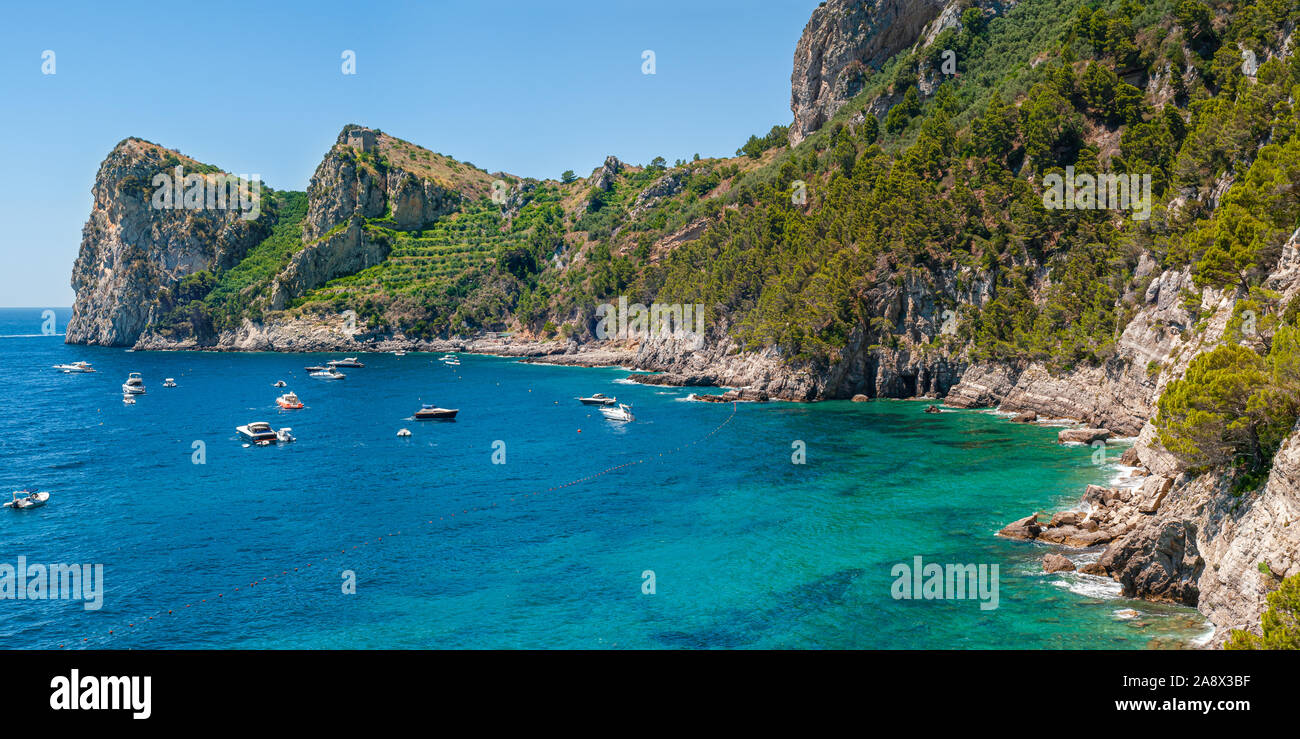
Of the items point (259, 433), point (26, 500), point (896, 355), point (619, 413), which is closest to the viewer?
point (26, 500)

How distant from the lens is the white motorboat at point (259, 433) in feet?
256

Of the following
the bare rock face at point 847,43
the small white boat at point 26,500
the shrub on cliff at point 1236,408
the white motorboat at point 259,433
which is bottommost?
the small white boat at point 26,500

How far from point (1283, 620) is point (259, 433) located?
80.3m

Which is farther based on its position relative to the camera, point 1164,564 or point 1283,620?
point 1164,564

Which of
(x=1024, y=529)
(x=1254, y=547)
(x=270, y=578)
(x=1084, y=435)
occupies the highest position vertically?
(x=1254, y=547)

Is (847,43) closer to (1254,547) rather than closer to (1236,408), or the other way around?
(1236,408)

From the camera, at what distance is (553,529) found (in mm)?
49312

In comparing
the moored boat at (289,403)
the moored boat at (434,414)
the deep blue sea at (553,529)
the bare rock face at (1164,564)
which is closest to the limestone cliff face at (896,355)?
the deep blue sea at (553,529)

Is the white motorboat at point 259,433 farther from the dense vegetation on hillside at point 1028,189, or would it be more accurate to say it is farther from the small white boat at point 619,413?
the dense vegetation on hillside at point 1028,189

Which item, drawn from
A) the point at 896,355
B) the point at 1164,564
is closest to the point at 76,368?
the point at 896,355

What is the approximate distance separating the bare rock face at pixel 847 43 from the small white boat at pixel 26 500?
15362 cm

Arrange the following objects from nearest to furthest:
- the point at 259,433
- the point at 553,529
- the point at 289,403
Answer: the point at 553,529 < the point at 259,433 < the point at 289,403
